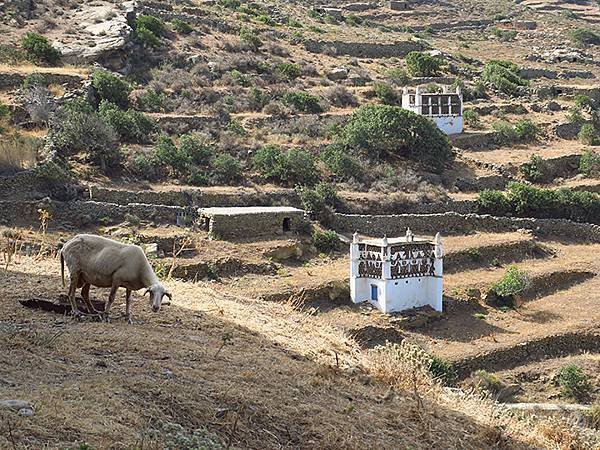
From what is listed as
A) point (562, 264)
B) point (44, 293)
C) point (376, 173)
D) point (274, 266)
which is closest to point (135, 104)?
point (376, 173)

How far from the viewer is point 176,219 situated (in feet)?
77.3

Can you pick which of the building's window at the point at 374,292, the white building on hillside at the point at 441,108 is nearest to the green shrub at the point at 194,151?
the building's window at the point at 374,292

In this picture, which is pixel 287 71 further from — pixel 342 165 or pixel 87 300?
pixel 87 300

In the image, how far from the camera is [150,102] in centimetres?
3212

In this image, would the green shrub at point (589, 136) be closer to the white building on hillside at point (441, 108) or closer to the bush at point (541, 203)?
the white building on hillside at point (441, 108)

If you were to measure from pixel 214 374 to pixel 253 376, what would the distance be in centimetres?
38

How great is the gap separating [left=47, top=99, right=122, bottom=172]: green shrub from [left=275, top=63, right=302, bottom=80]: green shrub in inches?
596

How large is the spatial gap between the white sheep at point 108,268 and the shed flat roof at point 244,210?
47.6ft

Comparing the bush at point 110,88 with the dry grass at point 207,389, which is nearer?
the dry grass at point 207,389

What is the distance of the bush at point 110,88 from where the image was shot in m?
30.4

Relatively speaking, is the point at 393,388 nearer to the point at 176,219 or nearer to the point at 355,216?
the point at 176,219

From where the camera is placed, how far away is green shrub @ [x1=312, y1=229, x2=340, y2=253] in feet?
80.6

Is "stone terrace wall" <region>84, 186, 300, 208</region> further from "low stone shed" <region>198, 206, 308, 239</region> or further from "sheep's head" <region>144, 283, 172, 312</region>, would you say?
"sheep's head" <region>144, 283, 172, 312</region>

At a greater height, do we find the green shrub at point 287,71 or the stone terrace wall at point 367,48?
the stone terrace wall at point 367,48
